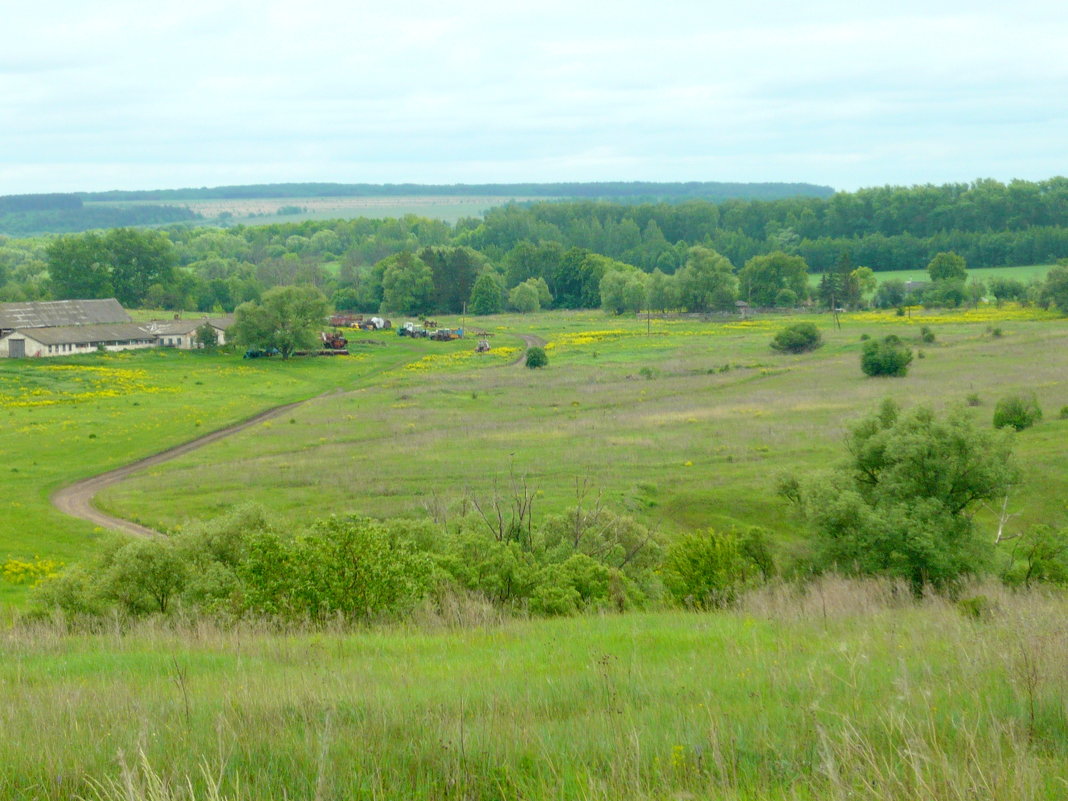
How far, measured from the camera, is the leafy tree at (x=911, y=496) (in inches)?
902

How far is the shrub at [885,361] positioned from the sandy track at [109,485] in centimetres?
4054

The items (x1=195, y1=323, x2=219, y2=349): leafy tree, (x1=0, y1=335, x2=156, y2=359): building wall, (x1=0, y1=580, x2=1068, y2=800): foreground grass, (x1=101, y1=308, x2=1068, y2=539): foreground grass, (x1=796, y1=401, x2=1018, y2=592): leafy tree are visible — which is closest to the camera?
(x1=0, y1=580, x2=1068, y2=800): foreground grass

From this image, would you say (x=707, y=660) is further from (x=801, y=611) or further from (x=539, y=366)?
(x=539, y=366)

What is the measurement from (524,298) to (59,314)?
69.3 metres

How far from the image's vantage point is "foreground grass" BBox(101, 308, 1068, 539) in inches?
1435

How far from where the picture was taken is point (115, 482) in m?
43.9

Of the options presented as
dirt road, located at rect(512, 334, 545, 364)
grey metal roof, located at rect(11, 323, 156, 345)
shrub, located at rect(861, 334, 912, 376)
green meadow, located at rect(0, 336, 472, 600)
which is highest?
shrub, located at rect(861, 334, 912, 376)

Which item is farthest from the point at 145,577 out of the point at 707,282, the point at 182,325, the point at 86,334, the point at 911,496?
the point at 707,282

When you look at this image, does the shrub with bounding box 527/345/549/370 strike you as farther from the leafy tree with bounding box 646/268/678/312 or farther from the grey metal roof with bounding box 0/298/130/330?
the leafy tree with bounding box 646/268/678/312

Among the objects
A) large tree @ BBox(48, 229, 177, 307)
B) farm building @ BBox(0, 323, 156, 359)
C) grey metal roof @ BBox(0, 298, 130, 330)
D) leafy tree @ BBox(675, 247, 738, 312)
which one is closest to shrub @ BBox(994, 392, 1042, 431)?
farm building @ BBox(0, 323, 156, 359)

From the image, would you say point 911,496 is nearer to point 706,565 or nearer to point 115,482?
point 706,565

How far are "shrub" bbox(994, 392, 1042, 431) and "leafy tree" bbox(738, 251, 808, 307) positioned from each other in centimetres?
9826

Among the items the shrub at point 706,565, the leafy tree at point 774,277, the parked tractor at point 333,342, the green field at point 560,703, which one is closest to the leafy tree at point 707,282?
the leafy tree at point 774,277

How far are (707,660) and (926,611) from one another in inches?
173
